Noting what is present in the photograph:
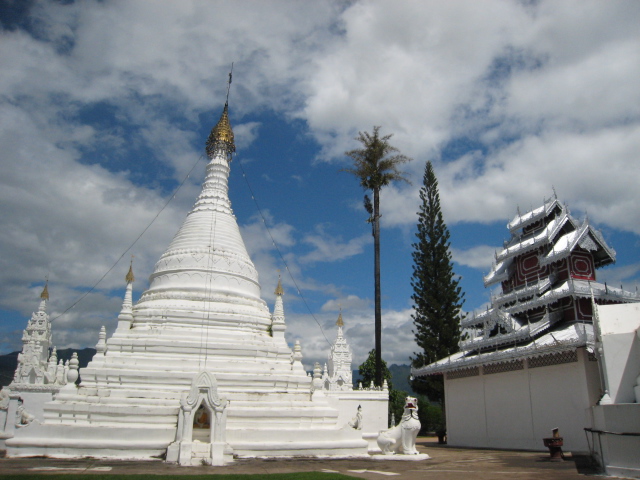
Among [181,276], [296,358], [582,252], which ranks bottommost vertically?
[296,358]

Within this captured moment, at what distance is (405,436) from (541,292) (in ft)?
33.8

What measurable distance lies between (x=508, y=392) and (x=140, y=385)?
14552mm

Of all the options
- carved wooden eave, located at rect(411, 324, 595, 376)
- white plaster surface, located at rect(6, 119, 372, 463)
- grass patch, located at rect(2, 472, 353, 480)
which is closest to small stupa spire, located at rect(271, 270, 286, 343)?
white plaster surface, located at rect(6, 119, 372, 463)

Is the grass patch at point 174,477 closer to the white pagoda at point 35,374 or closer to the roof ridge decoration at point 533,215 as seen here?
the white pagoda at point 35,374

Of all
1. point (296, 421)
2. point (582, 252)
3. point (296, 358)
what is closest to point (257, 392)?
point (296, 421)

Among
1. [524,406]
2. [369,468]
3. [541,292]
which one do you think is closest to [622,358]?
[369,468]

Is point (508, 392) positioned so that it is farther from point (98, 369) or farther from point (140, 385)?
point (98, 369)

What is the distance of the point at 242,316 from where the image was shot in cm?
1997

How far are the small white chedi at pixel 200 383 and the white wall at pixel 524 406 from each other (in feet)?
13.5

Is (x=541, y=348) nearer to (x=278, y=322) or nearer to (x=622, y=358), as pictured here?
(x=622, y=358)

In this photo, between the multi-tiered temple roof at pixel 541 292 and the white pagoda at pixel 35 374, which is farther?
the white pagoda at pixel 35 374

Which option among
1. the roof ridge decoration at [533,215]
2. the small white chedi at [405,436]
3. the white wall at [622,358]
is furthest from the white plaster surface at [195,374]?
the roof ridge decoration at [533,215]

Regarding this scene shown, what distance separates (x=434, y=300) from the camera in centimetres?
3072

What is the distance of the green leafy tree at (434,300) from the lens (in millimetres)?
30016
